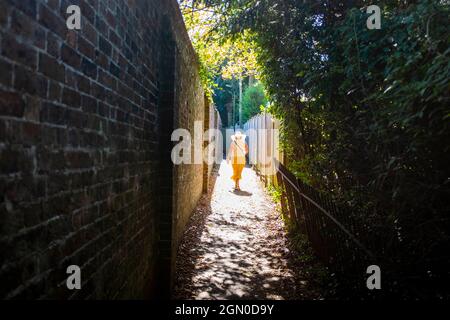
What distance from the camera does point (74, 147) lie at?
6.07ft

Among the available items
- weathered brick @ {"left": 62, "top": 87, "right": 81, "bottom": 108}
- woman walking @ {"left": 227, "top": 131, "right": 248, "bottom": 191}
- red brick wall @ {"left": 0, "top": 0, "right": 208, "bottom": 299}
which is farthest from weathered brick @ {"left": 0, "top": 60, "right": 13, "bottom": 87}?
woman walking @ {"left": 227, "top": 131, "right": 248, "bottom": 191}

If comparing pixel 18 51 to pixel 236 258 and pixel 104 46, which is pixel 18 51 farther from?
pixel 236 258

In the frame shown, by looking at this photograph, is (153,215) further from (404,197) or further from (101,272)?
(404,197)

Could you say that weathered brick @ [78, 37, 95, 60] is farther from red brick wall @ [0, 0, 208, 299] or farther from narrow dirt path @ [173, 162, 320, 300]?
narrow dirt path @ [173, 162, 320, 300]

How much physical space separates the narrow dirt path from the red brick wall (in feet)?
3.68

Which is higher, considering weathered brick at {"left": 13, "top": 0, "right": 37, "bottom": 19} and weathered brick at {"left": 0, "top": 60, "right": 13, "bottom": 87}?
weathered brick at {"left": 13, "top": 0, "right": 37, "bottom": 19}

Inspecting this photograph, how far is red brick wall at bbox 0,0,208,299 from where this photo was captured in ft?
4.40

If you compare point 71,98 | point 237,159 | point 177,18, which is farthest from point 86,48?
point 237,159

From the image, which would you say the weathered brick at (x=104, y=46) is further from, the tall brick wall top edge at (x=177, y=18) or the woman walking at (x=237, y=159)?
the woman walking at (x=237, y=159)

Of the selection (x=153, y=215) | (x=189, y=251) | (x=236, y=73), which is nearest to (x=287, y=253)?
(x=189, y=251)

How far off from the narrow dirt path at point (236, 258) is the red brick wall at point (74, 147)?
3.68ft

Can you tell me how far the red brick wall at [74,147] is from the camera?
1340 millimetres

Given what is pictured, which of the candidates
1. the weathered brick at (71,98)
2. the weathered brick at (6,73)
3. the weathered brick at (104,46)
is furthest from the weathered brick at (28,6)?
the weathered brick at (104,46)

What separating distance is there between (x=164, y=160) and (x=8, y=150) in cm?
284
